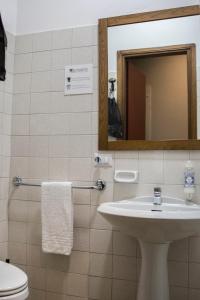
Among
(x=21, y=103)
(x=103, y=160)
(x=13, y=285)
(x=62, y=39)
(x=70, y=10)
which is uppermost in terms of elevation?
(x=70, y=10)

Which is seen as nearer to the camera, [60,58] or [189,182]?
[189,182]

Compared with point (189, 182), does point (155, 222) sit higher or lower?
lower

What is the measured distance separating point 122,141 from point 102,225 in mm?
532

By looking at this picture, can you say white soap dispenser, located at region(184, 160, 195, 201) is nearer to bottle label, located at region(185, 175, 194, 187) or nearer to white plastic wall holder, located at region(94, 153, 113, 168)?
bottle label, located at region(185, 175, 194, 187)

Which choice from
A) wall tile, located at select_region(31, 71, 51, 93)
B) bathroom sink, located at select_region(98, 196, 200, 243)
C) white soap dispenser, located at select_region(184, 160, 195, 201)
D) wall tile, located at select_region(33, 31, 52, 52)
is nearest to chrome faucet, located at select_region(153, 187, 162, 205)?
white soap dispenser, located at select_region(184, 160, 195, 201)

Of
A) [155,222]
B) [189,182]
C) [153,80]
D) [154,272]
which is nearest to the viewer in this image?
[155,222]

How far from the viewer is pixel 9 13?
6.85ft

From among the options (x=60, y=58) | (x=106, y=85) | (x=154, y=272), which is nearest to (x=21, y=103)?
(x=60, y=58)

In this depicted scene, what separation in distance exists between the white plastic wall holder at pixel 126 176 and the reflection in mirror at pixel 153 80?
0.68ft

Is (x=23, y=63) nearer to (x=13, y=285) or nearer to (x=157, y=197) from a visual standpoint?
(x=157, y=197)

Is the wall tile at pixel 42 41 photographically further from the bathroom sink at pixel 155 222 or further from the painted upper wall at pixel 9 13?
the bathroom sink at pixel 155 222

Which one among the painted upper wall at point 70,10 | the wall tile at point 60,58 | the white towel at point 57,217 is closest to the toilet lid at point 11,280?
the white towel at point 57,217

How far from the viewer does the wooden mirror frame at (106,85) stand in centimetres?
169

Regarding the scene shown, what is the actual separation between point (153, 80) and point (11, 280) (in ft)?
4.34
